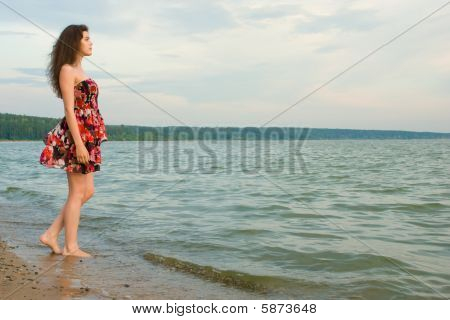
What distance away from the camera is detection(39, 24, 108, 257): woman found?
4.98 meters

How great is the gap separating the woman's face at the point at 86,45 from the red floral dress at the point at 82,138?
0.26 meters

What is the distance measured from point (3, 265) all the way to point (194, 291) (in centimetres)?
187

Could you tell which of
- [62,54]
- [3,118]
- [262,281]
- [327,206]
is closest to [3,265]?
[62,54]

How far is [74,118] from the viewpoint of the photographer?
4949 millimetres

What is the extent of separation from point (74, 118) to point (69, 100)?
0.17m

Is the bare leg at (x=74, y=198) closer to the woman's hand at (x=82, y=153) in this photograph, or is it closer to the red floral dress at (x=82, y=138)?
the red floral dress at (x=82, y=138)

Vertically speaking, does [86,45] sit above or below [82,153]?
above

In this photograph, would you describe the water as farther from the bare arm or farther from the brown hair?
the brown hair

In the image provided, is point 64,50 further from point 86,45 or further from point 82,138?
point 82,138

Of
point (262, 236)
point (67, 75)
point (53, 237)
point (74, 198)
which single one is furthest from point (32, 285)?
point (262, 236)

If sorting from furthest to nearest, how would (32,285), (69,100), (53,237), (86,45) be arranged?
(53,237) → (86,45) → (69,100) → (32,285)

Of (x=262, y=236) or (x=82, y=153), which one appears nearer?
(x=82, y=153)
